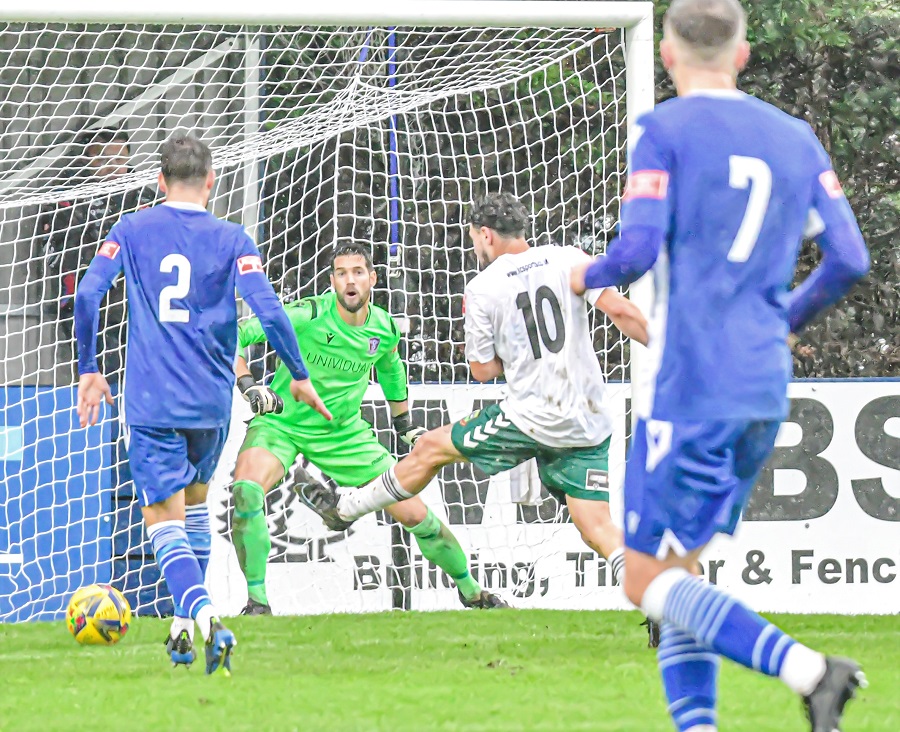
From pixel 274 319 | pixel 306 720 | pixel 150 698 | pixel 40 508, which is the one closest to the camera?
pixel 306 720

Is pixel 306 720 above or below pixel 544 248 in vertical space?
below

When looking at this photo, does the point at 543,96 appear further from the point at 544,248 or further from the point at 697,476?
the point at 697,476

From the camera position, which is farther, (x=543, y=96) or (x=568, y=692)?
(x=543, y=96)

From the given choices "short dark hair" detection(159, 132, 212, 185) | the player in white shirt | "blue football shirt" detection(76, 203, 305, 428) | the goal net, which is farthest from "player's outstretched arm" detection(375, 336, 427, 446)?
"short dark hair" detection(159, 132, 212, 185)

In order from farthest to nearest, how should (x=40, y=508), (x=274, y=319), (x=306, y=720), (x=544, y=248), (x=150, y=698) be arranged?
1. (x=40, y=508)
2. (x=544, y=248)
3. (x=274, y=319)
4. (x=150, y=698)
5. (x=306, y=720)

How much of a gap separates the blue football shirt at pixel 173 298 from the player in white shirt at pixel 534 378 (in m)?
1.04

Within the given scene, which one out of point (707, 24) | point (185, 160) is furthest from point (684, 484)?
point (185, 160)

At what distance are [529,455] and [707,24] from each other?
117 inches

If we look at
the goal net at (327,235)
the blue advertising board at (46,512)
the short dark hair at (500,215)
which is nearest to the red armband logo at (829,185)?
the short dark hair at (500,215)

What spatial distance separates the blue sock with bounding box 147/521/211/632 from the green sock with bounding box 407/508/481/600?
2287 mm

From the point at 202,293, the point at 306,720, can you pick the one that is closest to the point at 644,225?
the point at 306,720

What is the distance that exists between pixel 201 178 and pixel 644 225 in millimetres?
2635

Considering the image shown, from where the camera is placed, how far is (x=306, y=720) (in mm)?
4449

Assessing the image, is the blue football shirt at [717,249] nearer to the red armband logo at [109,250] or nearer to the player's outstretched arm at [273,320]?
the player's outstretched arm at [273,320]
